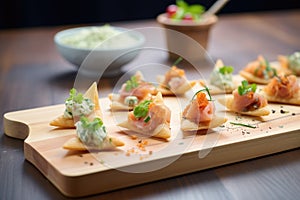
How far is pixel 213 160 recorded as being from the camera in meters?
1.68

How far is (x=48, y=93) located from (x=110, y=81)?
12.1 inches

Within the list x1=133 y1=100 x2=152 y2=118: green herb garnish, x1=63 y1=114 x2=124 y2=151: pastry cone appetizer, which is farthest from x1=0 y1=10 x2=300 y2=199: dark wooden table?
x1=133 y1=100 x2=152 y2=118: green herb garnish

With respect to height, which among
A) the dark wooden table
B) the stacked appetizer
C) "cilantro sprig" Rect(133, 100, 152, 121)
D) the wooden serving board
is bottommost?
the dark wooden table

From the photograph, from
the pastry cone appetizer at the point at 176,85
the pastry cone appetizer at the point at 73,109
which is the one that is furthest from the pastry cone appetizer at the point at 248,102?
the pastry cone appetizer at the point at 73,109

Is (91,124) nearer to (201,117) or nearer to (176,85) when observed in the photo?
(201,117)

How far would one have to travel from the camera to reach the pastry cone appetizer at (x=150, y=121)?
1.73 metres

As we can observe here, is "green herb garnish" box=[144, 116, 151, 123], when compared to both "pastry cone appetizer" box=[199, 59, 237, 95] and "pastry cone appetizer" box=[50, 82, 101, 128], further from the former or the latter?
"pastry cone appetizer" box=[199, 59, 237, 95]

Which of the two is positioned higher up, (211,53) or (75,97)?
(75,97)

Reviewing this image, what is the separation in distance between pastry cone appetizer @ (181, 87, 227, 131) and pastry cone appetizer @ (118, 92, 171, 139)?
87 mm

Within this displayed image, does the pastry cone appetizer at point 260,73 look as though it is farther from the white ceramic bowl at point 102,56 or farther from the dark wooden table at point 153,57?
the white ceramic bowl at point 102,56

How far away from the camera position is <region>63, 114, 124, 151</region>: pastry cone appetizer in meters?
1.59

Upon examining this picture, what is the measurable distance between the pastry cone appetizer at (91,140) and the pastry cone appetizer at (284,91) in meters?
0.80

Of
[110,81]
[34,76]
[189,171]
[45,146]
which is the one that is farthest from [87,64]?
[189,171]

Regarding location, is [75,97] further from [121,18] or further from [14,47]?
[121,18]
